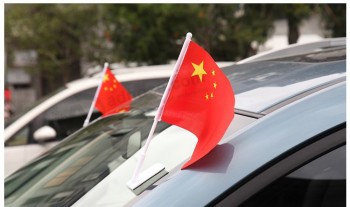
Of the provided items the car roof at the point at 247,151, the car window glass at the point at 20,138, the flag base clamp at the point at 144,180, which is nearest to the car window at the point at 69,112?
the car window glass at the point at 20,138

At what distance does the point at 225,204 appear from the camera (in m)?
1.17

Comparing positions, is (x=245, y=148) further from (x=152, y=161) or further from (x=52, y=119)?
(x=52, y=119)

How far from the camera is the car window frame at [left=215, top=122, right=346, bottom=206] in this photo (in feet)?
3.87

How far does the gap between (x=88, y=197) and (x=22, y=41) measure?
1710cm

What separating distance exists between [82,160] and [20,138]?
2.94 meters

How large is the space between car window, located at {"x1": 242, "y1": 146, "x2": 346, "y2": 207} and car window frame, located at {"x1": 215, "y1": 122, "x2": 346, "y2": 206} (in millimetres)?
49

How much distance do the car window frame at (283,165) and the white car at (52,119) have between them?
3.74 metres

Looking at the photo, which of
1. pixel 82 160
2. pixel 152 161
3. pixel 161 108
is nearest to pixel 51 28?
pixel 82 160

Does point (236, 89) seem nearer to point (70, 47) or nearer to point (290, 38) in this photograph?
point (290, 38)

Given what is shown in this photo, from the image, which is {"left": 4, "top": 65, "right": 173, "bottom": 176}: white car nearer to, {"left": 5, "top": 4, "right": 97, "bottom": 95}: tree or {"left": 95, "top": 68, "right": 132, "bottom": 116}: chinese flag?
{"left": 95, "top": 68, "right": 132, "bottom": 116}: chinese flag

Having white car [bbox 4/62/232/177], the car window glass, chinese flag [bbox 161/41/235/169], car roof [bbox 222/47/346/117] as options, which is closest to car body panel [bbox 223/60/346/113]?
car roof [bbox 222/47/346/117]

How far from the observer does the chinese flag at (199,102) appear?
4.21 feet

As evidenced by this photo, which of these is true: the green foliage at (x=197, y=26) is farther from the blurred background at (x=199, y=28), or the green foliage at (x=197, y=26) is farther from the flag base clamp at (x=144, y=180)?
the flag base clamp at (x=144, y=180)

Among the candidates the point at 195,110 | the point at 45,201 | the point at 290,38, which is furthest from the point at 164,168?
the point at 290,38
